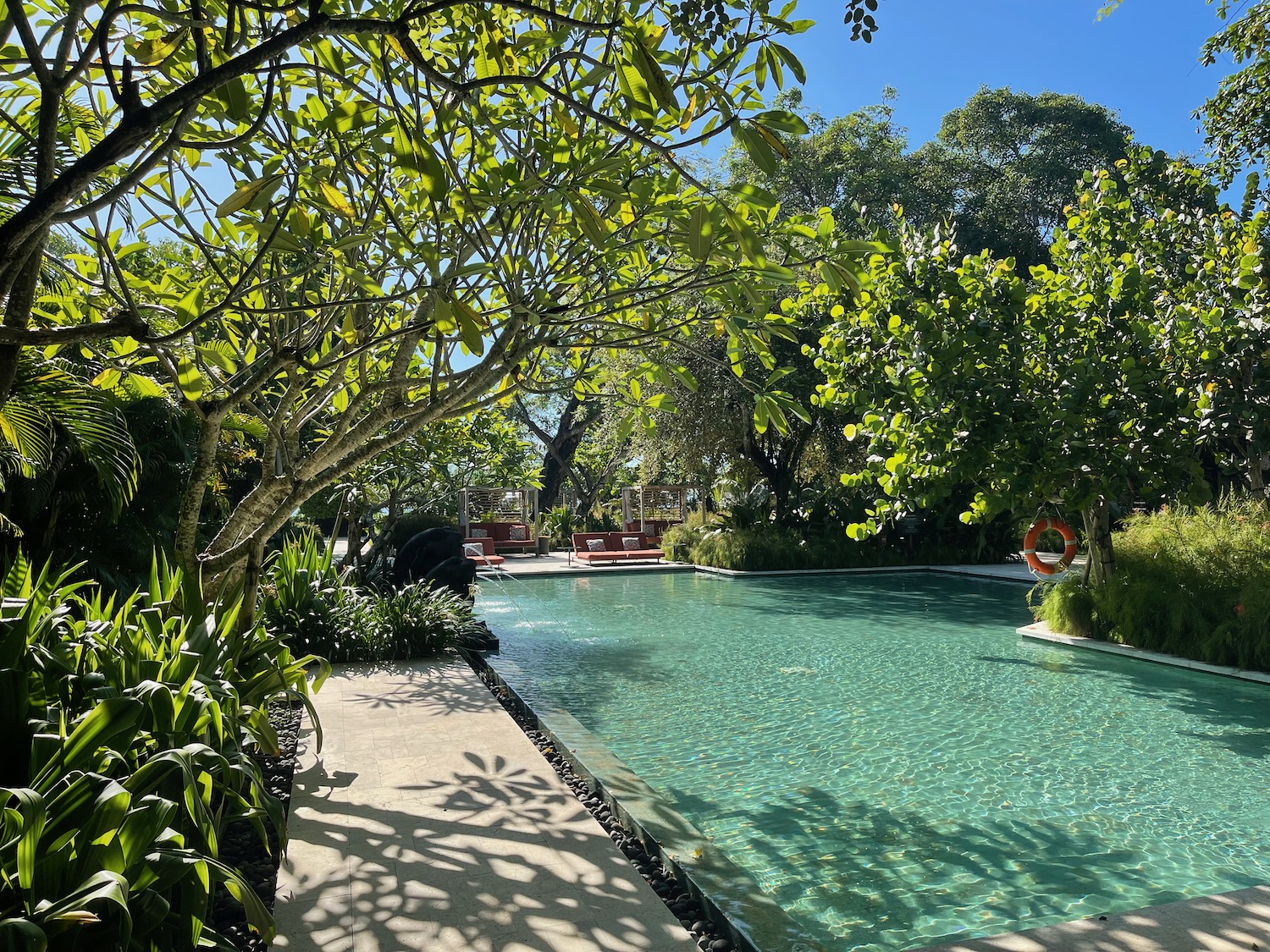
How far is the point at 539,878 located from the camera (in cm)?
371

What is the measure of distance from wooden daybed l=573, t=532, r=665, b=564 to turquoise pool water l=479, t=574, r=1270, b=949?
1020 centimetres

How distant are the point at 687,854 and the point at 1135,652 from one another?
7.70 m

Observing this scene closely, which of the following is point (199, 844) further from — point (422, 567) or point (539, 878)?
point (422, 567)

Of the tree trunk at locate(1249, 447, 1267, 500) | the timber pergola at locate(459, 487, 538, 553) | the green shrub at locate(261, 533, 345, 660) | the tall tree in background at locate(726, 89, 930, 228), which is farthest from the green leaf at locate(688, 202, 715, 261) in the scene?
the timber pergola at locate(459, 487, 538, 553)

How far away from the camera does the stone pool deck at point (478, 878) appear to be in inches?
126

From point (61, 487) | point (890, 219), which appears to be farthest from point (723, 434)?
point (61, 487)

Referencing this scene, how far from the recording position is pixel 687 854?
4.27m

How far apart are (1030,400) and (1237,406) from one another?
1.89 meters

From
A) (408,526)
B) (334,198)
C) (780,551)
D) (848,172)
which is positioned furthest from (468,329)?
(848,172)

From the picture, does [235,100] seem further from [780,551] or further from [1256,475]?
[780,551]

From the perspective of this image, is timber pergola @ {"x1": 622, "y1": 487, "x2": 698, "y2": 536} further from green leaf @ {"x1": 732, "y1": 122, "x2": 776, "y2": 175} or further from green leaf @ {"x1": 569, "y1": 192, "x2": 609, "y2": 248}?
green leaf @ {"x1": 732, "y1": 122, "x2": 776, "y2": 175}

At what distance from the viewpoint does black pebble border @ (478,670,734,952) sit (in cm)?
342

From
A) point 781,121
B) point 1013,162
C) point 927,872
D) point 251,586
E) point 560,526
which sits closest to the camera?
point 781,121

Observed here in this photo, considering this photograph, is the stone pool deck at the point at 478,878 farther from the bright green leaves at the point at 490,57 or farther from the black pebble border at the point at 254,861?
the bright green leaves at the point at 490,57
